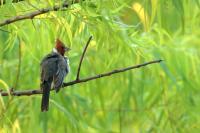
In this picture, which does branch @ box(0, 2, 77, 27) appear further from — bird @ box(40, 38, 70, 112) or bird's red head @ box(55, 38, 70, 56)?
bird's red head @ box(55, 38, 70, 56)

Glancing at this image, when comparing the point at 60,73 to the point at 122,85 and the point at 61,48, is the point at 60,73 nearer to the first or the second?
the point at 61,48

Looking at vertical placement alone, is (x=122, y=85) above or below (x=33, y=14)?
below

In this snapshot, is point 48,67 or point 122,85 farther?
point 122,85

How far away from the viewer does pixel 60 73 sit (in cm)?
469

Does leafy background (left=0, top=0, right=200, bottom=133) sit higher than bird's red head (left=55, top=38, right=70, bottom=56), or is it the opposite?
bird's red head (left=55, top=38, right=70, bottom=56)

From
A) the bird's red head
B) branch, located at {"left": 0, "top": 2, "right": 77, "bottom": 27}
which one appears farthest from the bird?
branch, located at {"left": 0, "top": 2, "right": 77, "bottom": 27}

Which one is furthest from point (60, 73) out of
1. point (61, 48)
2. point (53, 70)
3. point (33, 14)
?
point (33, 14)

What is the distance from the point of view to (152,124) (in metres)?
6.14

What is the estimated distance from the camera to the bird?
14.6ft

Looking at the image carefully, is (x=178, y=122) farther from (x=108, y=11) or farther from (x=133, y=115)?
(x=108, y=11)

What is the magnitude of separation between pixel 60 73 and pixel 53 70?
10cm

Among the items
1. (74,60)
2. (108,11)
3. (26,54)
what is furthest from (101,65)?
(108,11)

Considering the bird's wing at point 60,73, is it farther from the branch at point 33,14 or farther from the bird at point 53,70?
the branch at point 33,14

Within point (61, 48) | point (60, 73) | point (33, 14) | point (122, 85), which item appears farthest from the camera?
point (122, 85)
